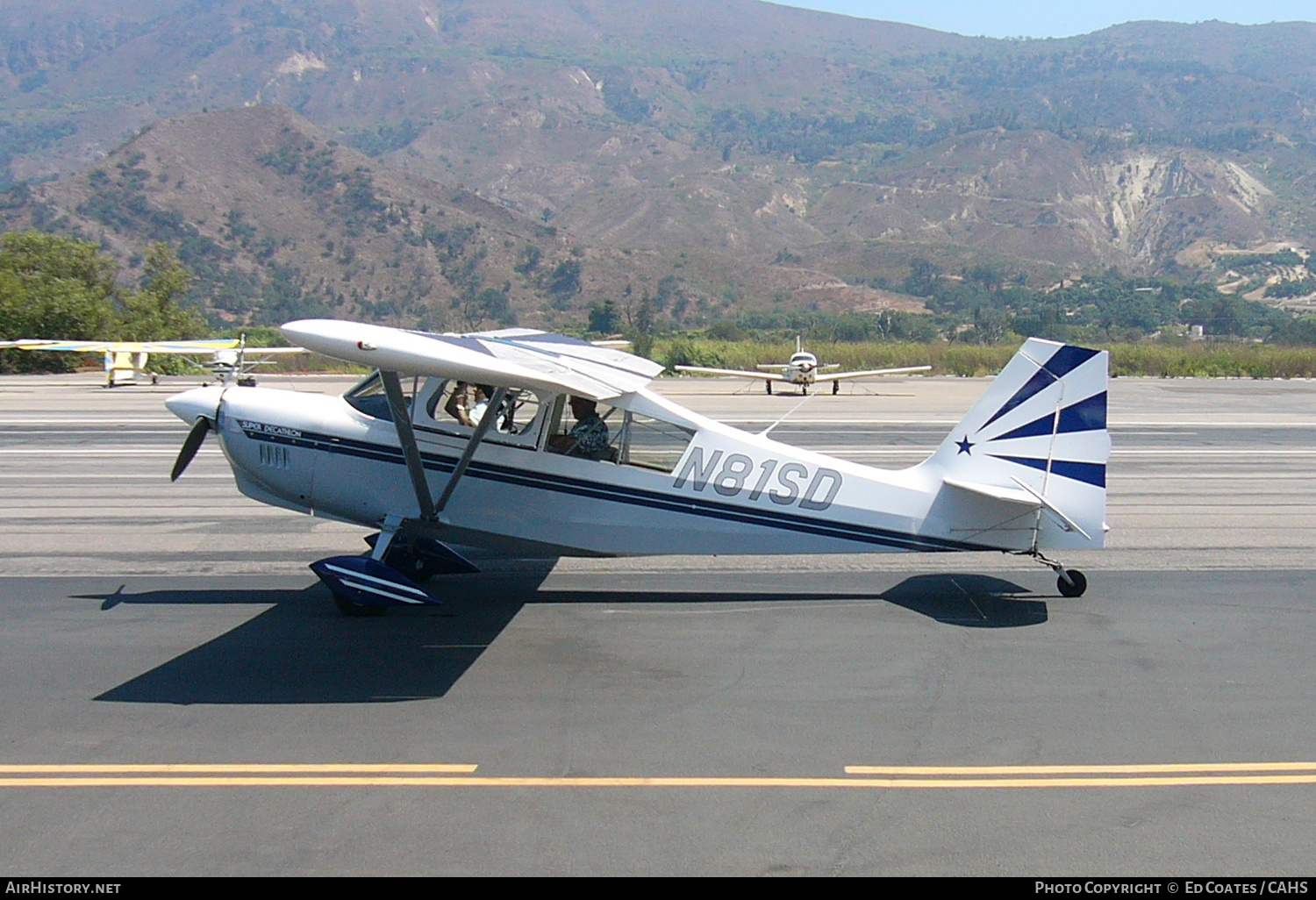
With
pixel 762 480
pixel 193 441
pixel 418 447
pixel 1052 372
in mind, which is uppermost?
pixel 1052 372

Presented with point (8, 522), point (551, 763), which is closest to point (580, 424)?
point (551, 763)

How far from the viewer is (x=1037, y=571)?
37.9 ft

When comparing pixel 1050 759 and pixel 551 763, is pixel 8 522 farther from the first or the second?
pixel 1050 759

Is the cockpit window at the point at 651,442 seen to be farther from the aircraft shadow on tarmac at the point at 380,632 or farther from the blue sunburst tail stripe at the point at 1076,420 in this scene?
the blue sunburst tail stripe at the point at 1076,420

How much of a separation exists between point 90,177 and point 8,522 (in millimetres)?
149905

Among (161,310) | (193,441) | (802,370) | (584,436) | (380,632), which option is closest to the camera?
(380,632)

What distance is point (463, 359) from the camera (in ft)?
26.9

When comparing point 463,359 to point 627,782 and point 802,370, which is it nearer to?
point 627,782

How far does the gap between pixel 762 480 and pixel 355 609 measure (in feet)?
11.9

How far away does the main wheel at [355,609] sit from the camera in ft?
31.2

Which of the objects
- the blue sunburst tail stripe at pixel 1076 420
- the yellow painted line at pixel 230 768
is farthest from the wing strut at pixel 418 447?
the blue sunburst tail stripe at pixel 1076 420

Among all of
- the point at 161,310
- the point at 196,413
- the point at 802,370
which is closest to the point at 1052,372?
the point at 196,413

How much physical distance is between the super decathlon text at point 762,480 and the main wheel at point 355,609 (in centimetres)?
275
